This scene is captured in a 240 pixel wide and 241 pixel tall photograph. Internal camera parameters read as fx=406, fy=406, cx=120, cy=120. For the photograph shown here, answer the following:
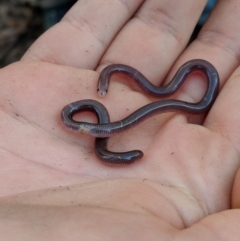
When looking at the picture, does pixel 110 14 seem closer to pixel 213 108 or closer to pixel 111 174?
pixel 213 108

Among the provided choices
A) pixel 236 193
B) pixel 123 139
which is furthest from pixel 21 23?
pixel 236 193

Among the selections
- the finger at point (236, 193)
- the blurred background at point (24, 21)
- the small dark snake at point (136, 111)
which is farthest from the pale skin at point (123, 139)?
the blurred background at point (24, 21)

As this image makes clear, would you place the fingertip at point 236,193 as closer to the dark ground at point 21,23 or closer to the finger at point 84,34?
the finger at point 84,34

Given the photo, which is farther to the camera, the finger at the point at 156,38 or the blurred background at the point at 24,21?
the blurred background at the point at 24,21

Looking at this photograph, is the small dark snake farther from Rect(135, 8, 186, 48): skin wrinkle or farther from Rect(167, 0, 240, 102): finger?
Rect(135, 8, 186, 48): skin wrinkle

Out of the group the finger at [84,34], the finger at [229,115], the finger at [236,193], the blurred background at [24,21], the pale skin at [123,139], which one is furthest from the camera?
the blurred background at [24,21]

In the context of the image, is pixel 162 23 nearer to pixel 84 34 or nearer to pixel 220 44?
pixel 220 44

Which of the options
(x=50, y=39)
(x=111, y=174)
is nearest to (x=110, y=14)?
(x=50, y=39)
